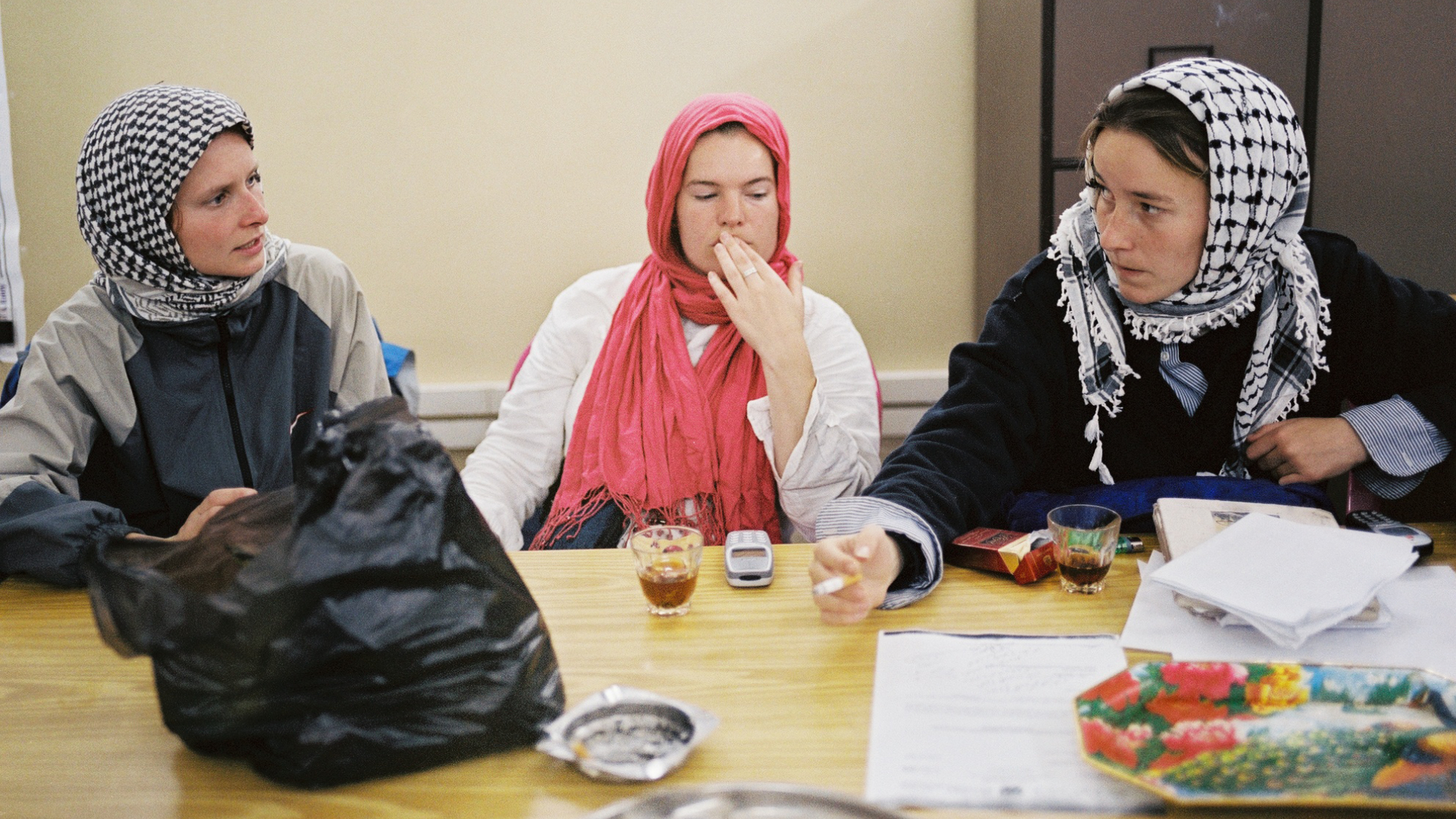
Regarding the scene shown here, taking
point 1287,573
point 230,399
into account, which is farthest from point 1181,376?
point 230,399

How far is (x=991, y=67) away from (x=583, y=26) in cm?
91

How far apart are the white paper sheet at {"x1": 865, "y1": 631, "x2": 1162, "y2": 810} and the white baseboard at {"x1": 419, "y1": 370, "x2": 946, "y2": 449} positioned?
59.0 inches

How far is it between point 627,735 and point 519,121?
1836 mm

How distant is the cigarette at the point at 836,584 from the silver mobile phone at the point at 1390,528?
60 cm

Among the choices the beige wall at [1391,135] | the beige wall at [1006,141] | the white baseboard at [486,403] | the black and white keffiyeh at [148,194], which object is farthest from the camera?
the white baseboard at [486,403]

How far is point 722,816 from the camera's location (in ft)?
2.17

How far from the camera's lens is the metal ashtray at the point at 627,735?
0.79 metres

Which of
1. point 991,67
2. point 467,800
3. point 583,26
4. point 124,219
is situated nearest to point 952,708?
point 467,800

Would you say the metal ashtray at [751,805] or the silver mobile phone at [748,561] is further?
the silver mobile phone at [748,561]

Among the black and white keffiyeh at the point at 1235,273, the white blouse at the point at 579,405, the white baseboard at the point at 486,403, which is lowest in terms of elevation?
the white baseboard at the point at 486,403

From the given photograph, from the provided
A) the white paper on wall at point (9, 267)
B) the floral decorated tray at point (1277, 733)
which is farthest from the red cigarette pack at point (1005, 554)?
the white paper on wall at point (9, 267)

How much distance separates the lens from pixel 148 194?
62.1 inches

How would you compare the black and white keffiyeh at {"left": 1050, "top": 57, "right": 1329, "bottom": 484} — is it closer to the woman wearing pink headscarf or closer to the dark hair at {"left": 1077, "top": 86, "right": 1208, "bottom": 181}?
the dark hair at {"left": 1077, "top": 86, "right": 1208, "bottom": 181}

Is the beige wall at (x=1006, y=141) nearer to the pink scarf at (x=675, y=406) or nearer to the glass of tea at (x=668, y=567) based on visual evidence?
the pink scarf at (x=675, y=406)
